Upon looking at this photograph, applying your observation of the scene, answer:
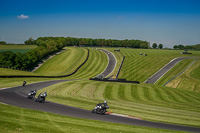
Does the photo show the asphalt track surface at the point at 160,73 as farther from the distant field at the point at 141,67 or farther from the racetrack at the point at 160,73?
the distant field at the point at 141,67

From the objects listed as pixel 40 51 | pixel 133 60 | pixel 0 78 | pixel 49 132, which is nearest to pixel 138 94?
pixel 49 132

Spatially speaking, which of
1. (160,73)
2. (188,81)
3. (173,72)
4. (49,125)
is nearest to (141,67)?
(160,73)

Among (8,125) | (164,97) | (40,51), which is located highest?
(40,51)

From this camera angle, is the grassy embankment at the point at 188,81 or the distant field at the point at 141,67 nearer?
the grassy embankment at the point at 188,81

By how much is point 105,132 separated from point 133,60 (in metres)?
102

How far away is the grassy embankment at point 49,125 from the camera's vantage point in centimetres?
1612

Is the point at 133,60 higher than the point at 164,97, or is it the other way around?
the point at 133,60

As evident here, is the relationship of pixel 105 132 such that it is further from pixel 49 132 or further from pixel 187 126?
pixel 187 126

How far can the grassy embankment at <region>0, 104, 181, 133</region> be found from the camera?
1612 cm

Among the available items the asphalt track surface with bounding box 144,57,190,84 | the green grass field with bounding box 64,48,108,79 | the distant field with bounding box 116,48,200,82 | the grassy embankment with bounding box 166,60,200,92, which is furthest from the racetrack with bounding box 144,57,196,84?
the green grass field with bounding box 64,48,108,79

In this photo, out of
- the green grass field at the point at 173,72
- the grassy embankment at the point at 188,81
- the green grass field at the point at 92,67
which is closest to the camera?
the grassy embankment at the point at 188,81

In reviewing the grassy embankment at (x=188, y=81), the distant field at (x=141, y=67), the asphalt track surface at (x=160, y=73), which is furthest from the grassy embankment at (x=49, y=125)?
the distant field at (x=141, y=67)

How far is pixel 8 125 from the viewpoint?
636 inches

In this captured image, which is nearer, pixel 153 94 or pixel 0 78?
pixel 153 94
